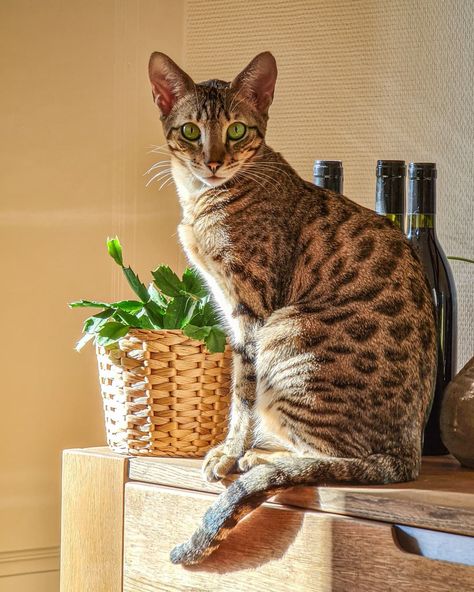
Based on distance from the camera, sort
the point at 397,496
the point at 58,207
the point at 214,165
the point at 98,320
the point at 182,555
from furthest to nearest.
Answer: the point at 58,207, the point at 98,320, the point at 214,165, the point at 182,555, the point at 397,496

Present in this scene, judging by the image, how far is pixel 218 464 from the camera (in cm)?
120

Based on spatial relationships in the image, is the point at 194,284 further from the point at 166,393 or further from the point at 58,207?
the point at 58,207

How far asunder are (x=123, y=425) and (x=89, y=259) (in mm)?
663

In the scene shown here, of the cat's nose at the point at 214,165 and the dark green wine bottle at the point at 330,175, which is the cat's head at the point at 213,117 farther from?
the dark green wine bottle at the point at 330,175

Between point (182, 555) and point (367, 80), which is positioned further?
point (367, 80)

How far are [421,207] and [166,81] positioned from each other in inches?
16.8

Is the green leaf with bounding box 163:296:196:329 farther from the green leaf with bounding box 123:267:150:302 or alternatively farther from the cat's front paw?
the cat's front paw

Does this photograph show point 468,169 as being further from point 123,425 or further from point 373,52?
point 123,425

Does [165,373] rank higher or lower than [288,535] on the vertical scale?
higher

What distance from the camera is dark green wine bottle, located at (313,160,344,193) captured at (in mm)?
1468

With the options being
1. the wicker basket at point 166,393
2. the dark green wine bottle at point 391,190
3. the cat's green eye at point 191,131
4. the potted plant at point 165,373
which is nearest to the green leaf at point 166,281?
the potted plant at point 165,373

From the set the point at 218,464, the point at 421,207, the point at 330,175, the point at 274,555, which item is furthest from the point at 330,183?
the point at 274,555

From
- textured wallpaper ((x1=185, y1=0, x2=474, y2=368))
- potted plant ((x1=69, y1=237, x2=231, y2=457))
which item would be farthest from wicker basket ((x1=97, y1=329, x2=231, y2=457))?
textured wallpaper ((x1=185, y1=0, x2=474, y2=368))

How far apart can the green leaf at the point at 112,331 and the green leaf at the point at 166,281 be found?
97mm
